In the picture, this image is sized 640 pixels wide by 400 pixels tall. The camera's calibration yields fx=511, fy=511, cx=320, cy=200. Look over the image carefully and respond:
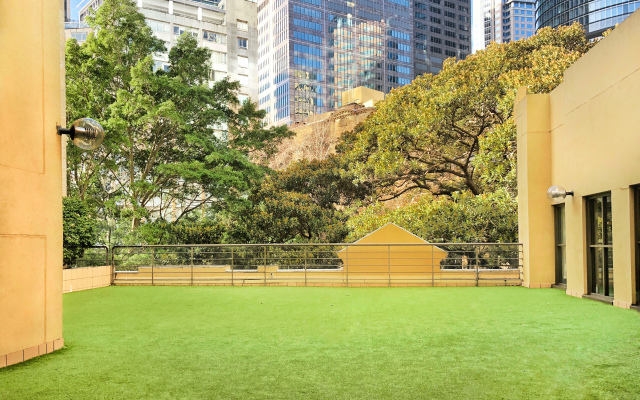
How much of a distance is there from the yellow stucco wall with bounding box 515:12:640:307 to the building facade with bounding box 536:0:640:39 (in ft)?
230

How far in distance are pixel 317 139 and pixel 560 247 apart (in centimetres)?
2296

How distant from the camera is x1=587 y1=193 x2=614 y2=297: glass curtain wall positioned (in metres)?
7.14

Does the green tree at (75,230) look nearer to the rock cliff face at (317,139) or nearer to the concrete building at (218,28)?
the rock cliff face at (317,139)

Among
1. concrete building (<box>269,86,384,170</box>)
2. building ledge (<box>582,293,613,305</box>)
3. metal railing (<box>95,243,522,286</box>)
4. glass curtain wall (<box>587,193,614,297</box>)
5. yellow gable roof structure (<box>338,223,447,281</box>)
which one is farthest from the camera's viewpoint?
concrete building (<box>269,86,384,170</box>)

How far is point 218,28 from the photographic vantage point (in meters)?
50.7

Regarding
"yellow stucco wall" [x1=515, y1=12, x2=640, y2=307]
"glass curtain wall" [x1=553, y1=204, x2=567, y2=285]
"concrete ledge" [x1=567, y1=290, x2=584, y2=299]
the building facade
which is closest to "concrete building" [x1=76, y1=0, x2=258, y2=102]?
"yellow stucco wall" [x1=515, y1=12, x2=640, y2=307]

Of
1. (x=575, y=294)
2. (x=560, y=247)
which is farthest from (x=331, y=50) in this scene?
(x=575, y=294)

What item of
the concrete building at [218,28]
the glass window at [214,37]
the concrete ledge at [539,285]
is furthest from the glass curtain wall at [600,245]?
the glass window at [214,37]

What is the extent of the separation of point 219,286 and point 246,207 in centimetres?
555

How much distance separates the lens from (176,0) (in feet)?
168

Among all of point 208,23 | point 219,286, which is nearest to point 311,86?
point 208,23

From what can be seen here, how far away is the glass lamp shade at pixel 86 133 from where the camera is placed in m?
4.20

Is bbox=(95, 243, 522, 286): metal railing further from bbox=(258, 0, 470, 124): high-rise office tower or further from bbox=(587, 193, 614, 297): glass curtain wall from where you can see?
bbox=(258, 0, 470, 124): high-rise office tower

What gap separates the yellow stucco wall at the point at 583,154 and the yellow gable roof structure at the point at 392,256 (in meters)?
1.94
